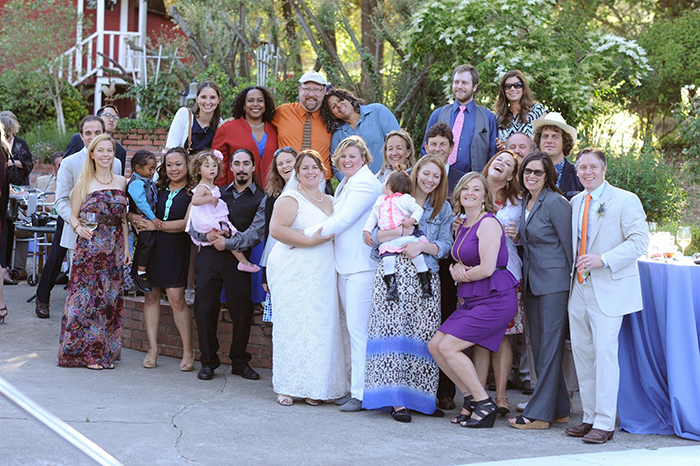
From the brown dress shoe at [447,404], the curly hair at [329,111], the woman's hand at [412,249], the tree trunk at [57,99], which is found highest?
the tree trunk at [57,99]

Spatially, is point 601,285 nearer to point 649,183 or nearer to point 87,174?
point 87,174

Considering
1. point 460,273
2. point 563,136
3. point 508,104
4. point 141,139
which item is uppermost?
point 141,139

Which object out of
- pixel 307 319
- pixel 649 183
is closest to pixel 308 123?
pixel 307 319

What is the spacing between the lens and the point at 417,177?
554 cm

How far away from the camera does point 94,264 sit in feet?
21.0

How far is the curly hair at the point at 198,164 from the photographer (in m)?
6.30

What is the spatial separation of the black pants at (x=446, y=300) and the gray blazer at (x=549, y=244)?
0.68 meters

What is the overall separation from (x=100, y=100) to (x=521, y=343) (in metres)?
17.0

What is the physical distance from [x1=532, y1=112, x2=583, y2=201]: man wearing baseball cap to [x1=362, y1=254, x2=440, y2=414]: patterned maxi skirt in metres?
1.57

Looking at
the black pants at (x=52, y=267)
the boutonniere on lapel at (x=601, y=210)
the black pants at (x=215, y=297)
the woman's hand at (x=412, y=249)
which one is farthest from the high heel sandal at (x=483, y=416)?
the black pants at (x=52, y=267)

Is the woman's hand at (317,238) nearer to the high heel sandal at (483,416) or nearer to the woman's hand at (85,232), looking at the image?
the high heel sandal at (483,416)

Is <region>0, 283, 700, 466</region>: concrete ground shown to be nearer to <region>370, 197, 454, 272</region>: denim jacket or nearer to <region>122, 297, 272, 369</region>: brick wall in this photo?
<region>122, 297, 272, 369</region>: brick wall

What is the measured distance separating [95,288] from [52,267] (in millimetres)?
1750

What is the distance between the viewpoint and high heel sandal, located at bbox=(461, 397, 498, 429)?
17.1 feet
